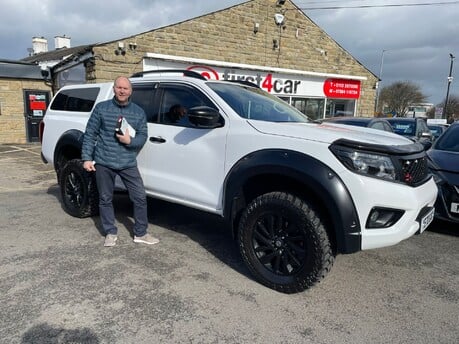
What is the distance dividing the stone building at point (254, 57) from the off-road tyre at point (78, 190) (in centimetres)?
647

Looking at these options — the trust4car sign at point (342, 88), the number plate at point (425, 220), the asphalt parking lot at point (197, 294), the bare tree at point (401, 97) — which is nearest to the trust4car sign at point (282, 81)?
the trust4car sign at point (342, 88)

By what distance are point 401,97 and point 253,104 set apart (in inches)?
2205

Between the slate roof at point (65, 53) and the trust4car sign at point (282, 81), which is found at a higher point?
the slate roof at point (65, 53)

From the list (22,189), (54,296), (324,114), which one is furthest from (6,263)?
(324,114)

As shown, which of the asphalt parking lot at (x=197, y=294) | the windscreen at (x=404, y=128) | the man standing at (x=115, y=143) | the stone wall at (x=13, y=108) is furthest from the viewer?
the stone wall at (x=13, y=108)

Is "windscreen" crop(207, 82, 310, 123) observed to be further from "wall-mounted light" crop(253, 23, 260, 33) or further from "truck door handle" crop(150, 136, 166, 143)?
"wall-mounted light" crop(253, 23, 260, 33)

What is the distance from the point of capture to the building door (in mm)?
14039

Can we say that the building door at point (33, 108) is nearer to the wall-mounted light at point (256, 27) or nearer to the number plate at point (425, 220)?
the wall-mounted light at point (256, 27)

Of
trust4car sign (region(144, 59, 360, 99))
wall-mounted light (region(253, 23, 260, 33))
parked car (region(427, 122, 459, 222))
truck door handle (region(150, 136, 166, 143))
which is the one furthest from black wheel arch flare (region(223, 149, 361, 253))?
wall-mounted light (region(253, 23, 260, 33))

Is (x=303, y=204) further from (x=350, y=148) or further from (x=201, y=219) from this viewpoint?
(x=201, y=219)

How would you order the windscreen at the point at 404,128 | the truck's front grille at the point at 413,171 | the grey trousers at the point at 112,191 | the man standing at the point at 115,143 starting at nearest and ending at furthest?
the truck's front grille at the point at 413,171, the man standing at the point at 115,143, the grey trousers at the point at 112,191, the windscreen at the point at 404,128

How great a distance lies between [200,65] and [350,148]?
35.5 ft

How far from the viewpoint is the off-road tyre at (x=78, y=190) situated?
4.65m

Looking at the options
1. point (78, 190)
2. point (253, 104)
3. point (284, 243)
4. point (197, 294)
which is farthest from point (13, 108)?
point (284, 243)
